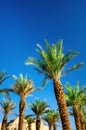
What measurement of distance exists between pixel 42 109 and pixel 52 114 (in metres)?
8.66

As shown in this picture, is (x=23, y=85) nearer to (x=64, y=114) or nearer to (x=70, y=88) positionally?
(x=70, y=88)

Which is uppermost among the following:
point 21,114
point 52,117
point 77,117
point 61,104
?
point 52,117

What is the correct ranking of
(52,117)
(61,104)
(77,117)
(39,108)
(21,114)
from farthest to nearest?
(52,117) → (39,108) → (21,114) → (77,117) → (61,104)

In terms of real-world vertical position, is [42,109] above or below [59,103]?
above

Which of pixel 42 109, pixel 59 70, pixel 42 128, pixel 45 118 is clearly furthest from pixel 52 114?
pixel 59 70

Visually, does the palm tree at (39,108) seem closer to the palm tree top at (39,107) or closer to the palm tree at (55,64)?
the palm tree top at (39,107)

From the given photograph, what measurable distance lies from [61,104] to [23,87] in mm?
14105

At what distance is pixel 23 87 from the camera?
143 feet

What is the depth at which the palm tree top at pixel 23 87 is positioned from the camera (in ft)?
141

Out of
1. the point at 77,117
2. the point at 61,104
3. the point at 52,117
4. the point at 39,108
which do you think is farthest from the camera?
the point at 52,117

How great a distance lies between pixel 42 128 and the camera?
83812mm

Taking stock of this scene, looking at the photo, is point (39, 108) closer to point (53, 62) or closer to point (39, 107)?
point (39, 107)

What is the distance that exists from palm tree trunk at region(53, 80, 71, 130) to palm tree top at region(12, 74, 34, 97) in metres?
→ 12.6

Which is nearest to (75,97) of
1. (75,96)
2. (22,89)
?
(75,96)
